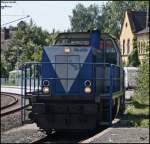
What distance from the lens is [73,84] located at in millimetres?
17609

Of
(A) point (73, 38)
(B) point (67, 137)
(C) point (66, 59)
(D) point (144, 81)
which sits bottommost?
(B) point (67, 137)

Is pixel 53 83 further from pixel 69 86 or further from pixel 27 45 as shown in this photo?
pixel 27 45

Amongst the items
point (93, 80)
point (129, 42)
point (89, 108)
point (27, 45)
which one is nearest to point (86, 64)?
point (93, 80)

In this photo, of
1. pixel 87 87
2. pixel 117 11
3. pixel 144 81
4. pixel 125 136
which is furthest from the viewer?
pixel 117 11

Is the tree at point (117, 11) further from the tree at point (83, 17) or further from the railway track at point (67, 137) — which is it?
the railway track at point (67, 137)

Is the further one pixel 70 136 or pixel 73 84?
pixel 73 84

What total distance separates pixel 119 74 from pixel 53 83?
364 cm

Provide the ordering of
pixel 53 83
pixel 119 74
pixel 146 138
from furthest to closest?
pixel 119 74, pixel 53 83, pixel 146 138

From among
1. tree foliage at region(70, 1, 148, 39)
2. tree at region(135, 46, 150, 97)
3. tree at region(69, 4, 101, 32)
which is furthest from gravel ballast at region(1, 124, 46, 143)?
tree at region(69, 4, 101, 32)

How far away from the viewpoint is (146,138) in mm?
13977

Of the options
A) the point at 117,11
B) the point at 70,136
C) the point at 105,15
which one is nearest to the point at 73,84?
the point at 70,136

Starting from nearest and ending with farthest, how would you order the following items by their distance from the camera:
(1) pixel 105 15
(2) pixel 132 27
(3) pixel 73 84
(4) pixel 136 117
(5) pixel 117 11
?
(3) pixel 73 84, (4) pixel 136 117, (2) pixel 132 27, (5) pixel 117 11, (1) pixel 105 15

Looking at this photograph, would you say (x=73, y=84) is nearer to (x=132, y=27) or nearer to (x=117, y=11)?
(x=132, y=27)

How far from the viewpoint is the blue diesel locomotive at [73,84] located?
54.3 ft
